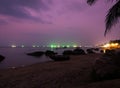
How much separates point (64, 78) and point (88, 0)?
3944 millimetres

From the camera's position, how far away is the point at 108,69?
28.4 ft

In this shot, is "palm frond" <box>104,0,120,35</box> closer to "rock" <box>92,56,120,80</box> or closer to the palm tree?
the palm tree

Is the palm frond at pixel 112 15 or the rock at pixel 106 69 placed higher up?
the palm frond at pixel 112 15

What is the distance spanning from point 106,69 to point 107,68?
0.20 feet

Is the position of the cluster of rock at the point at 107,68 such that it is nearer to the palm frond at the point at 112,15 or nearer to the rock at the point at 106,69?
the rock at the point at 106,69

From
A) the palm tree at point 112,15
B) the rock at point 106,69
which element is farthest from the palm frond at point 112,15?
the rock at point 106,69

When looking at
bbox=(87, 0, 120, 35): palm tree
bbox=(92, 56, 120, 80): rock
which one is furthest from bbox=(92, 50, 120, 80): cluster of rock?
bbox=(87, 0, 120, 35): palm tree

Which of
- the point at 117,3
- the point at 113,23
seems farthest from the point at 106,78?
the point at 117,3

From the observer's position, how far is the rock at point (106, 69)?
27.9 feet

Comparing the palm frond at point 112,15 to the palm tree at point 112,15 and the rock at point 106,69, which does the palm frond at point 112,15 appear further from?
the rock at point 106,69

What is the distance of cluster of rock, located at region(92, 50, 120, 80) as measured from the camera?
850 cm

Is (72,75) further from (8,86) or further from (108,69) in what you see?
(8,86)

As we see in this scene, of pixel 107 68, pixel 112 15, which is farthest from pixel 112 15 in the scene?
pixel 107 68

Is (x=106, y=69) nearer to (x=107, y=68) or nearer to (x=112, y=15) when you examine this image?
(x=107, y=68)
